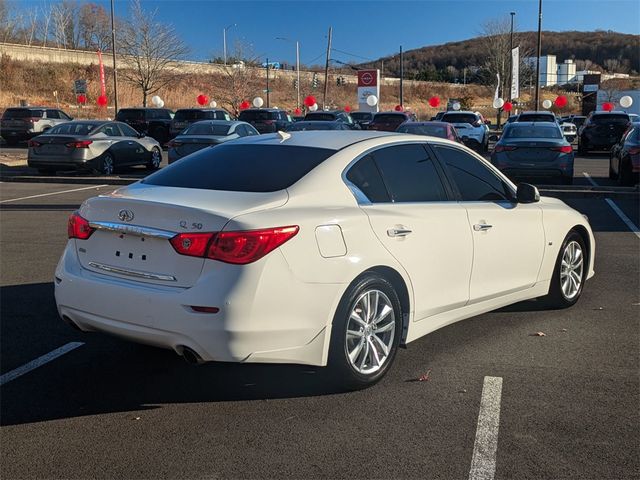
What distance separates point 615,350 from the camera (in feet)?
17.2

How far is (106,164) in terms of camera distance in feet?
60.5

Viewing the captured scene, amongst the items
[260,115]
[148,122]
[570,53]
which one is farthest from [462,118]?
[570,53]

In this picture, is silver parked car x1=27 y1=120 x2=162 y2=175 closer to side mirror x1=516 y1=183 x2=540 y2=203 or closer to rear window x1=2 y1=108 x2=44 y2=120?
rear window x1=2 y1=108 x2=44 y2=120

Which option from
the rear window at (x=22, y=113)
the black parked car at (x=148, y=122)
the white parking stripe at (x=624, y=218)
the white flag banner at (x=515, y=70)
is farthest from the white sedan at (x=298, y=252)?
the white flag banner at (x=515, y=70)

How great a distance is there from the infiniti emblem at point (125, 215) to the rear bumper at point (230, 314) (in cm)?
36

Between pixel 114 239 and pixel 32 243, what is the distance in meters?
5.59

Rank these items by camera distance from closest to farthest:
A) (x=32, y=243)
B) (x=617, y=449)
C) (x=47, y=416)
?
(x=617, y=449)
(x=47, y=416)
(x=32, y=243)

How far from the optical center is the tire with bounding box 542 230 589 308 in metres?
6.23

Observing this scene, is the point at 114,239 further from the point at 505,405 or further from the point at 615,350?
the point at 615,350

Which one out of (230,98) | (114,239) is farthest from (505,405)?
(230,98)

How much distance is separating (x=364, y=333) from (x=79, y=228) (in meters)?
1.93

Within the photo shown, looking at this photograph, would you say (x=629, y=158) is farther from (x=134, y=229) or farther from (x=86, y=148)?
(x=134, y=229)

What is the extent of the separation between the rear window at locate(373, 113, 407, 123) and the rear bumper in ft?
79.9

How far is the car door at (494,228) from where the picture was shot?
530cm
